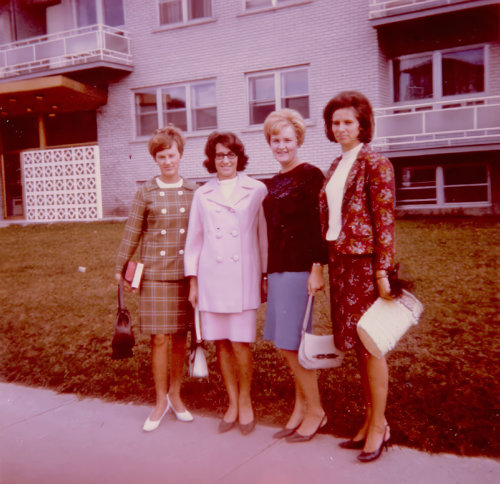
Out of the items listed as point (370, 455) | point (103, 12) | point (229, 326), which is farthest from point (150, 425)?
point (103, 12)

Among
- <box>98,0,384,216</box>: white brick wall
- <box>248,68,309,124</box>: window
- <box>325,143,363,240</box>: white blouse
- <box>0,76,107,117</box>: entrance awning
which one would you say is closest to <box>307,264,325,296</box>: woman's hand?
<box>325,143,363,240</box>: white blouse

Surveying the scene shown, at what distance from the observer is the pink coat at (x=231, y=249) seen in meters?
3.77

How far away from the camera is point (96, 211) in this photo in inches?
713

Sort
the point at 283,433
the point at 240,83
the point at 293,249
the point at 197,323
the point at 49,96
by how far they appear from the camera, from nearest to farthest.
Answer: the point at 293,249 → the point at 283,433 → the point at 197,323 → the point at 240,83 → the point at 49,96

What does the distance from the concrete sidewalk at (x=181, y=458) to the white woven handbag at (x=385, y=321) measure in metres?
0.64

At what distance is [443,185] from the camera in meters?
14.6

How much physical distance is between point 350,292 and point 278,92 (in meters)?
13.0

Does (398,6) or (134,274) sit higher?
(398,6)

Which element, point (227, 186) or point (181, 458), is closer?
point (181, 458)

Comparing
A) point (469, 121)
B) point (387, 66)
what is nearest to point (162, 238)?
point (469, 121)

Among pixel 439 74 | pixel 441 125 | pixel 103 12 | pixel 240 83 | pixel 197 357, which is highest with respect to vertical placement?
pixel 103 12

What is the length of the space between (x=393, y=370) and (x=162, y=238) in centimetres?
205

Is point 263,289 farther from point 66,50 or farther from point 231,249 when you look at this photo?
point 66,50

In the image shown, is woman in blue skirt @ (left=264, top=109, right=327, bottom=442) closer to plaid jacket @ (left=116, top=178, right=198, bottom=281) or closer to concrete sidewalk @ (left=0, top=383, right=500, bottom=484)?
concrete sidewalk @ (left=0, top=383, right=500, bottom=484)
